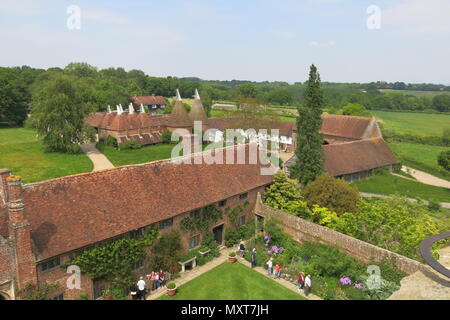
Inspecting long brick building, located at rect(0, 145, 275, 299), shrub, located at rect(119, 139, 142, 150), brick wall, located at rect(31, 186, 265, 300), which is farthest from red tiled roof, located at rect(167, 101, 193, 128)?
brick wall, located at rect(31, 186, 265, 300)

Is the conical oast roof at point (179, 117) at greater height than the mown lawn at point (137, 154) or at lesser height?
greater

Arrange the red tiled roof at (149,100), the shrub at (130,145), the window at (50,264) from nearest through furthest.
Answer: the window at (50,264), the shrub at (130,145), the red tiled roof at (149,100)

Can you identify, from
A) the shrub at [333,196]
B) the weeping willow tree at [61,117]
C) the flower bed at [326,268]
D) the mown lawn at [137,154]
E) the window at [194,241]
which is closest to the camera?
the flower bed at [326,268]

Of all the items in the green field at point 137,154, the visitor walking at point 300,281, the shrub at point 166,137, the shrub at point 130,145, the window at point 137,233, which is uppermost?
the shrub at point 166,137

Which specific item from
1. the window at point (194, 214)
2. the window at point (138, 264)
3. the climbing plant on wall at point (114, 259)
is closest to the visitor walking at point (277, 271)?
the window at point (194, 214)

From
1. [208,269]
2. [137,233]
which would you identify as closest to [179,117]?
[208,269]

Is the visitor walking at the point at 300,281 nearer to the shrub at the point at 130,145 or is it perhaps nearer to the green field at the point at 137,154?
the green field at the point at 137,154

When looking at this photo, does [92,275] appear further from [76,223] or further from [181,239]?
[181,239]
